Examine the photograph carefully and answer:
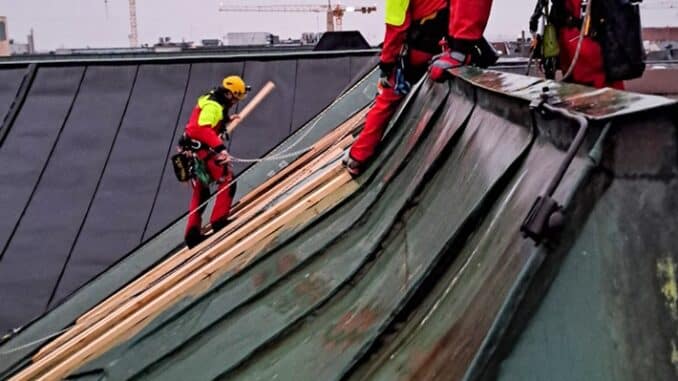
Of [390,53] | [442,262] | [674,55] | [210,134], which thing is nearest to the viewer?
[442,262]

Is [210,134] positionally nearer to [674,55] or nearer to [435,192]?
[435,192]

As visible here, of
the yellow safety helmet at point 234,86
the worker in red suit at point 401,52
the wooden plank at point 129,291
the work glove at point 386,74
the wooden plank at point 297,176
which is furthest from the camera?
the yellow safety helmet at point 234,86

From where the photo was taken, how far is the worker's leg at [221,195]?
295 inches

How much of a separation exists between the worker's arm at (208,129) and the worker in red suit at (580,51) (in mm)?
3669

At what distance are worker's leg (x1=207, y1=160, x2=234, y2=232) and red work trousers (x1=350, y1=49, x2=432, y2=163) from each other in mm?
2154

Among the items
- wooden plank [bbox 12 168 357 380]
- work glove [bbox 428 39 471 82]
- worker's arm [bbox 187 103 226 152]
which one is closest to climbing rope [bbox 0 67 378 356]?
worker's arm [bbox 187 103 226 152]

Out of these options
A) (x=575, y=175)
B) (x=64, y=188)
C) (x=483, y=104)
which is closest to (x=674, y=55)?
(x=64, y=188)

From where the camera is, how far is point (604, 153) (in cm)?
221

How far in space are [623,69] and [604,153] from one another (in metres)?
2.83

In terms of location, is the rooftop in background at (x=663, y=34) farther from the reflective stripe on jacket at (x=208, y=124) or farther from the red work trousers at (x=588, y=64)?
the red work trousers at (x=588, y=64)

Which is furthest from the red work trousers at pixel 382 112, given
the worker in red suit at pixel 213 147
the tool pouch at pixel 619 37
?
the worker in red suit at pixel 213 147

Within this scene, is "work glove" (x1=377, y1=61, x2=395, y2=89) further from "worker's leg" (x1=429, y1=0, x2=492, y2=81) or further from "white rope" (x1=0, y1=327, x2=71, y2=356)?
"white rope" (x1=0, y1=327, x2=71, y2=356)

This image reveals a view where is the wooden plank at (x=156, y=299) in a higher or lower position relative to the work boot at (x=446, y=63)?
lower

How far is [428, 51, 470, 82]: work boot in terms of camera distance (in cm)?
486
